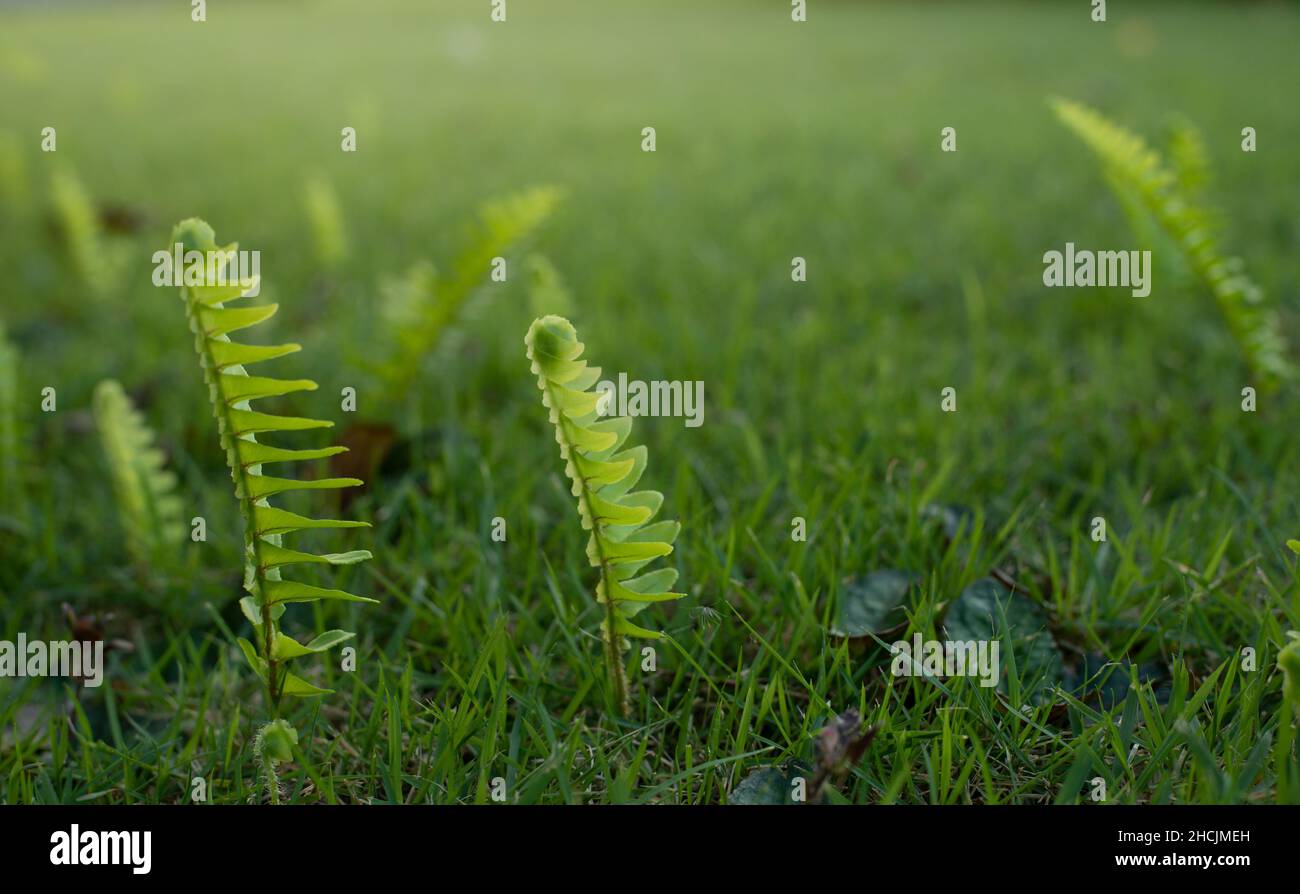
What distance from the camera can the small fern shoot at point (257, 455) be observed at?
4.67ft

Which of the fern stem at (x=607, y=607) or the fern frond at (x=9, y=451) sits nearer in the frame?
the fern stem at (x=607, y=607)

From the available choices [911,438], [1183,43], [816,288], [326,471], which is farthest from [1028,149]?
[1183,43]

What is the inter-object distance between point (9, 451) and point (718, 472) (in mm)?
1805

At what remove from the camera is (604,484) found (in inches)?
60.3

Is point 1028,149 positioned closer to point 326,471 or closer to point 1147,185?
point 1147,185

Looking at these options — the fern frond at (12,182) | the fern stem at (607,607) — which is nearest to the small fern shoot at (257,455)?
the fern stem at (607,607)

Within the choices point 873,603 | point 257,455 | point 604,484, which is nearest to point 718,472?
point 873,603

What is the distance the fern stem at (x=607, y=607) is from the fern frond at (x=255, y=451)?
11.7 inches

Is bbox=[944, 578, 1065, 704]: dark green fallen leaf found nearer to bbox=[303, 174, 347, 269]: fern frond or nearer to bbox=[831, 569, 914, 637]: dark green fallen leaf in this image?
bbox=[831, 569, 914, 637]: dark green fallen leaf

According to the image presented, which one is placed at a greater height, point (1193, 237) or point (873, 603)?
point (1193, 237)

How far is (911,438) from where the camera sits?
264cm

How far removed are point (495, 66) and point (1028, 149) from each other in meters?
6.51

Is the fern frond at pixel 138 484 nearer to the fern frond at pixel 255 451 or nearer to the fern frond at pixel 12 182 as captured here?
the fern frond at pixel 255 451

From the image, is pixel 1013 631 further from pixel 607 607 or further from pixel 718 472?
pixel 718 472
